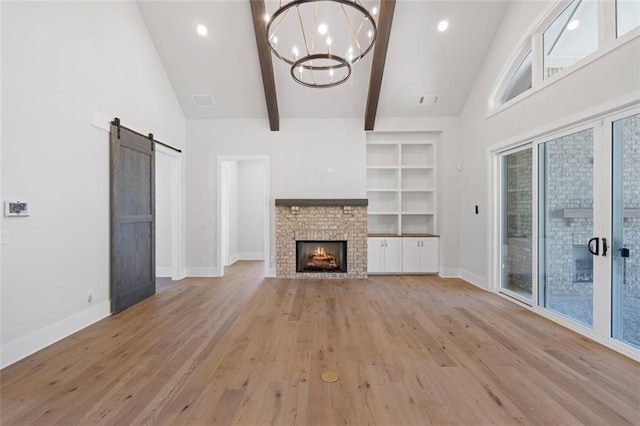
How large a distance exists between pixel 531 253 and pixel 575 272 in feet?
2.11

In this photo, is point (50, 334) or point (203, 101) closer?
point (50, 334)

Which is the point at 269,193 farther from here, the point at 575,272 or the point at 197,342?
the point at 575,272

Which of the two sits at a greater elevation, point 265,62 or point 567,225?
point 265,62

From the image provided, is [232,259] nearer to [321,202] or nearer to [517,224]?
[321,202]

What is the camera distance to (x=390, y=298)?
161 inches

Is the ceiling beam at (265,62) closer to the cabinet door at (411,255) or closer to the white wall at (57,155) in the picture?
the white wall at (57,155)

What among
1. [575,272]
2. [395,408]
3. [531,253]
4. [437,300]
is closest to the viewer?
[395,408]

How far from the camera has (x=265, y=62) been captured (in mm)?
4348

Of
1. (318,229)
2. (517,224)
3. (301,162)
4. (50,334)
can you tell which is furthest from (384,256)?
(50,334)

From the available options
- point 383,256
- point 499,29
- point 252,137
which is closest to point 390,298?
point 383,256

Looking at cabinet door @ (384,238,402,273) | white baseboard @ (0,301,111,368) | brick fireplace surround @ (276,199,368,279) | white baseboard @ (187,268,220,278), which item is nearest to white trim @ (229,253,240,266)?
white baseboard @ (187,268,220,278)

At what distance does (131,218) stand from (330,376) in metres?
3.38

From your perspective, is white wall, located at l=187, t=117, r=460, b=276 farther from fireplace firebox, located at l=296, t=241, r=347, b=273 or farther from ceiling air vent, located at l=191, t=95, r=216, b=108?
fireplace firebox, located at l=296, t=241, r=347, b=273

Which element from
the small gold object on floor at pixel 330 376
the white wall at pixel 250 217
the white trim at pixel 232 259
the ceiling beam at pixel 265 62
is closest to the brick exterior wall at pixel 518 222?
the small gold object on floor at pixel 330 376
